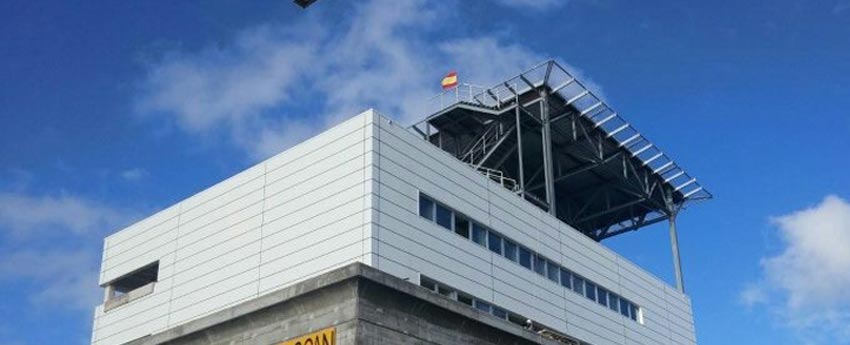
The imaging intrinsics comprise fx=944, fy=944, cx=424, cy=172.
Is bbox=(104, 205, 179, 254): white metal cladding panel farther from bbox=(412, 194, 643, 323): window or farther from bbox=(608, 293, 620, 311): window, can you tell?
bbox=(608, 293, 620, 311): window

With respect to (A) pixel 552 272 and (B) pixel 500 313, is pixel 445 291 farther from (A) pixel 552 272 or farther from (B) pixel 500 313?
(A) pixel 552 272

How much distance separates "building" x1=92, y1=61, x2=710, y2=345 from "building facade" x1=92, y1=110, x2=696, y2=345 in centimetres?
8

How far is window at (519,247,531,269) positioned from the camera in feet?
143

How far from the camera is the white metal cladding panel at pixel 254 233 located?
3678cm

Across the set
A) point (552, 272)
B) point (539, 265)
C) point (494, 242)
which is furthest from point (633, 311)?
point (494, 242)

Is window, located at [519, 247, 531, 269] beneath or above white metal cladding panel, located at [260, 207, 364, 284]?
above

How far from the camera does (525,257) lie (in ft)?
144

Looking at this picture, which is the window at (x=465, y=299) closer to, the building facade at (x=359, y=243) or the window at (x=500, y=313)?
the building facade at (x=359, y=243)

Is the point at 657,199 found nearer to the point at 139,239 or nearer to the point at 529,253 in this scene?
the point at 529,253

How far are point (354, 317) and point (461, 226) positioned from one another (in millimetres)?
9579

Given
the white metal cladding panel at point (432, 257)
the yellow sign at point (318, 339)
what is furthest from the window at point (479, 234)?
the yellow sign at point (318, 339)

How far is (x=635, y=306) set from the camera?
52.0 meters

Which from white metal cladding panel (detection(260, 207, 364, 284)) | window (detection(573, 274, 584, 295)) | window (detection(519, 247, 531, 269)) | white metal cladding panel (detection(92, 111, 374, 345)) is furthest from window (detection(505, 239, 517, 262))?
white metal cladding panel (detection(260, 207, 364, 284))

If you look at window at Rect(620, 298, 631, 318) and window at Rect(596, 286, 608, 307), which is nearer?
window at Rect(596, 286, 608, 307)
